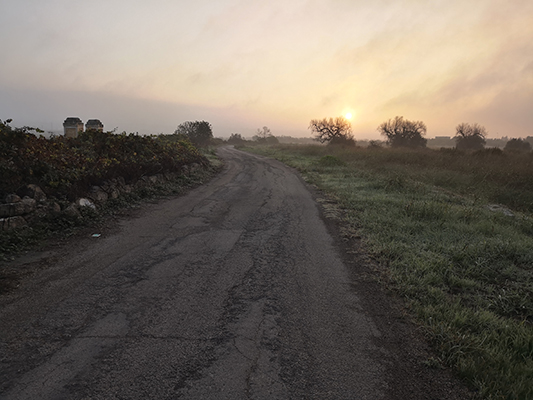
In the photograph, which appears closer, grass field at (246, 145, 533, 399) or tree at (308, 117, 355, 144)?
grass field at (246, 145, 533, 399)

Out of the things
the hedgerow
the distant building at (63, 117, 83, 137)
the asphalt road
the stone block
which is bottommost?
the asphalt road

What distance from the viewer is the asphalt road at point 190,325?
2.42 meters

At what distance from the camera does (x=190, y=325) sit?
3154 mm

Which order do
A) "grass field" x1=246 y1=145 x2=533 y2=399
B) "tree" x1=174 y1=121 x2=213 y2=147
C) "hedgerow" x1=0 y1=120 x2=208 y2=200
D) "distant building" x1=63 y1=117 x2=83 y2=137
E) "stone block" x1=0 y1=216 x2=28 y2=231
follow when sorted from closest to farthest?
"grass field" x1=246 y1=145 x2=533 y2=399 < "stone block" x1=0 y1=216 x2=28 y2=231 < "hedgerow" x1=0 y1=120 x2=208 y2=200 < "distant building" x1=63 y1=117 x2=83 y2=137 < "tree" x1=174 y1=121 x2=213 y2=147

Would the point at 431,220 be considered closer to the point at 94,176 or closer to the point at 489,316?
the point at 489,316

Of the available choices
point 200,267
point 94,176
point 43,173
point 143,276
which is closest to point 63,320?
point 143,276

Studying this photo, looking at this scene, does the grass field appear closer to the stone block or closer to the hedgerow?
the stone block

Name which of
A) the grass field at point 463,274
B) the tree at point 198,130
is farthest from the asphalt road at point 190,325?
the tree at point 198,130

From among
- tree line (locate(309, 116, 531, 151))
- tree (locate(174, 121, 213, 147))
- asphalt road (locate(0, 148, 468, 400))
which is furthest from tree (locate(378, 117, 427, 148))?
asphalt road (locate(0, 148, 468, 400))

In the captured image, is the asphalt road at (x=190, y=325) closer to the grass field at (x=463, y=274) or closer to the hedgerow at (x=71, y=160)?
the grass field at (x=463, y=274)

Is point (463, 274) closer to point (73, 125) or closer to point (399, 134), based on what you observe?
point (73, 125)

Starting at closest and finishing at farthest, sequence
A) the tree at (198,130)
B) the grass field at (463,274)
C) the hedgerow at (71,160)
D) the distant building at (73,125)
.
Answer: the grass field at (463,274) < the hedgerow at (71,160) < the distant building at (73,125) < the tree at (198,130)

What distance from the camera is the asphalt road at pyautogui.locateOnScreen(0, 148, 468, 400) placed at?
242cm

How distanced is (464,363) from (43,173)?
7.80m
